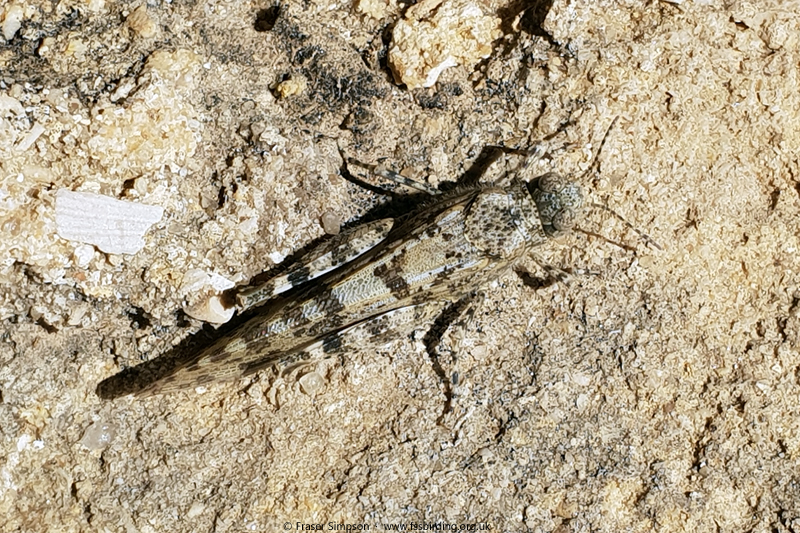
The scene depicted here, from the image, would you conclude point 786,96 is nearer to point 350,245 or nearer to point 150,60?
point 350,245

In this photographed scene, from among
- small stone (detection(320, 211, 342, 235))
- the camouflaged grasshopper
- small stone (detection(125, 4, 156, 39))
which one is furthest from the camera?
small stone (detection(320, 211, 342, 235))

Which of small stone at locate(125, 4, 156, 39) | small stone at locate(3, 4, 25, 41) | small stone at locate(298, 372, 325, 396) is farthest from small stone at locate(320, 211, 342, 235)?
small stone at locate(3, 4, 25, 41)

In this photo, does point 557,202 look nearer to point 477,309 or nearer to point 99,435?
point 477,309

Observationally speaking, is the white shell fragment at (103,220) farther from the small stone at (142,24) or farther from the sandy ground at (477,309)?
the small stone at (142,24)

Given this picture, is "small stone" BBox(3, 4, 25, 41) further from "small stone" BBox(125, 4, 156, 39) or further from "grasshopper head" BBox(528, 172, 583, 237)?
"grasshopper head" BBox(528, 172, 583, 237)

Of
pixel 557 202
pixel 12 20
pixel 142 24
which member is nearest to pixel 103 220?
pixel 142 24

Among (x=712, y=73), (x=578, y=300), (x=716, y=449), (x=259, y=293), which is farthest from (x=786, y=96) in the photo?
(x=259, y=293)
